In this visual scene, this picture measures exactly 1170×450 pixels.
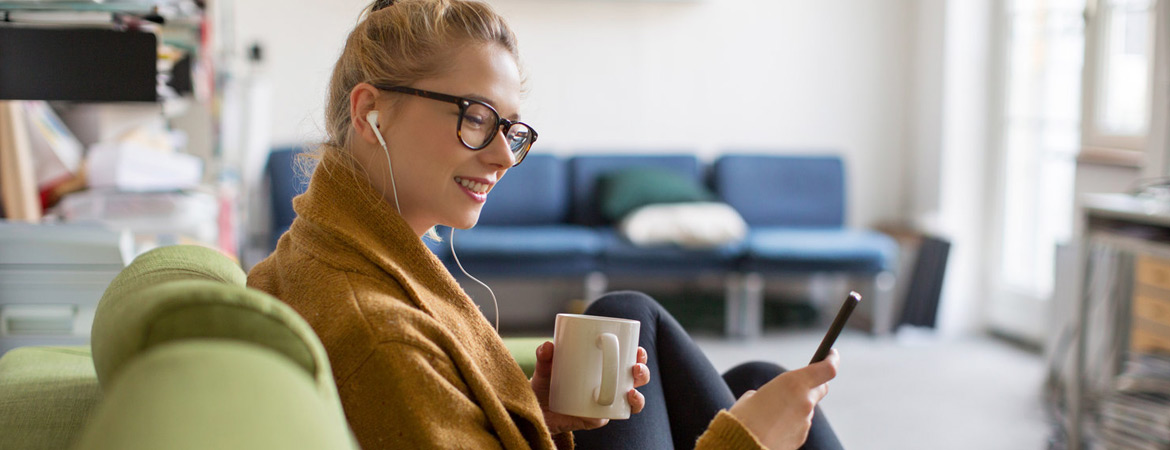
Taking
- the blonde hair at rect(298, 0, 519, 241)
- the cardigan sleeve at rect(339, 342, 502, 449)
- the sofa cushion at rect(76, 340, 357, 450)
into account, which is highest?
the blonde hair at rect(298, 0, 519, 241)

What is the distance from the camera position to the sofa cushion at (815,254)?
4.35 meters

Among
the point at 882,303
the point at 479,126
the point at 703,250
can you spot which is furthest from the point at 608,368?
the point at 882,303

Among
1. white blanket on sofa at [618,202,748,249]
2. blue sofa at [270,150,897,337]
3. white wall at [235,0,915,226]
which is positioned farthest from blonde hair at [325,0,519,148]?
white wall at [235,0,915,226]

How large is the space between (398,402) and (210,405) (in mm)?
349

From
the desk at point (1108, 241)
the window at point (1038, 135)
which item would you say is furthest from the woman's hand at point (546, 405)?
the window at point (1038, 135)

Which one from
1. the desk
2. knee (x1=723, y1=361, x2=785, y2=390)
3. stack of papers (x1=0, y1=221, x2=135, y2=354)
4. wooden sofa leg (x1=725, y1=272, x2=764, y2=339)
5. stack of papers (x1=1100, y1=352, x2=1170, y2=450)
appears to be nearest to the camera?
knee (x1=723, y1=361, x2=785, y2=390)

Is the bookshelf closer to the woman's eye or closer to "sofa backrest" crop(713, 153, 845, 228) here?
the woman's eye

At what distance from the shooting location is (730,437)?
1.09m

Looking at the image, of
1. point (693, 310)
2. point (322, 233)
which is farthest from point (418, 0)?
point (693, 310)

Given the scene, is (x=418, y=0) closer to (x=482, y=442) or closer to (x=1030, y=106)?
(x=482, y=442)

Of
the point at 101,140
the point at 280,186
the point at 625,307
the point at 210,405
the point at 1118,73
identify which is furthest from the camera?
the point at 280,186

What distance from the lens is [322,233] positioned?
105cm

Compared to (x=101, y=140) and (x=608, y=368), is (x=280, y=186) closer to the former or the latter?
(x=101, y=140)

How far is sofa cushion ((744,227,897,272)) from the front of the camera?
4.35m
